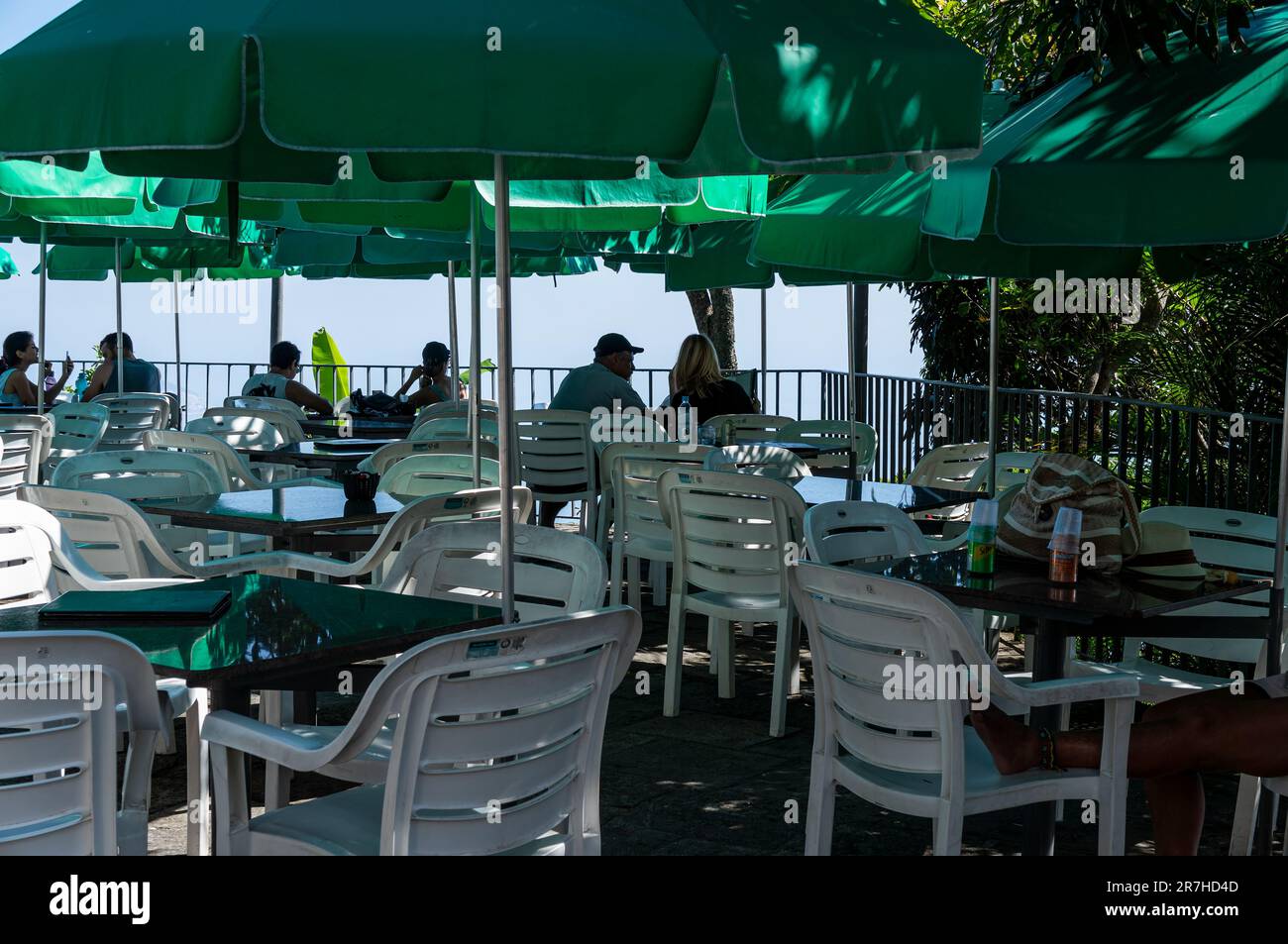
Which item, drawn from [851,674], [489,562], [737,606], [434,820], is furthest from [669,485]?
[434,820]

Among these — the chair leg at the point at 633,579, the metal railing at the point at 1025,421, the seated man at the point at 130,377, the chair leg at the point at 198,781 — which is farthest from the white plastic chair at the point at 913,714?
the seated man at the point at 130,377

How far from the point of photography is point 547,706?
8.64 feet

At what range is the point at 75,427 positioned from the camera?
9125mm

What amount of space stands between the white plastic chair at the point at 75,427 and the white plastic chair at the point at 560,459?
2.66 metres

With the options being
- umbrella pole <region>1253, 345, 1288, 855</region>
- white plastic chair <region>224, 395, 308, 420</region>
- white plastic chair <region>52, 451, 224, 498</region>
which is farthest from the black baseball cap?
umbrella pole <region>1253, 345, 1288, 855</region>

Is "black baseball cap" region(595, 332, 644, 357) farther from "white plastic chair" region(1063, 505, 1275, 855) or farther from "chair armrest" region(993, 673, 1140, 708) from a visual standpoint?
"chair armrest" region(993, 673, 1140, 708)

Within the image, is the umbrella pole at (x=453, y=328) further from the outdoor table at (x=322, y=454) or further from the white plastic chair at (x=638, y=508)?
the white plastic chair at (x=638, y=508)

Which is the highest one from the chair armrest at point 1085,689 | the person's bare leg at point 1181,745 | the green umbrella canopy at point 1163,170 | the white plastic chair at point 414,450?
the green umbrella canopy at point 1163,170

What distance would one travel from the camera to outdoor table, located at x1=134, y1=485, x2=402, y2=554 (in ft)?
15.4

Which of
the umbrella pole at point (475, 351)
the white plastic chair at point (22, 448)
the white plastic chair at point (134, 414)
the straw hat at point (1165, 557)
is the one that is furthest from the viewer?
the white plastic chair at point (134, 414)

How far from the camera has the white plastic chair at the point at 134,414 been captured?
1009 centimetres

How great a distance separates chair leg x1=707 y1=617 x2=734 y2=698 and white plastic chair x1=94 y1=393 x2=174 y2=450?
547 centimetres

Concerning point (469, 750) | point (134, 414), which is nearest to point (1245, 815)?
point (469, 750)

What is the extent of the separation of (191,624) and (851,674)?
4.71ft
